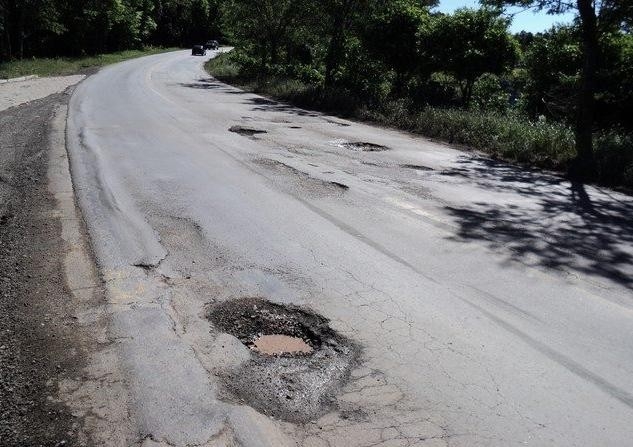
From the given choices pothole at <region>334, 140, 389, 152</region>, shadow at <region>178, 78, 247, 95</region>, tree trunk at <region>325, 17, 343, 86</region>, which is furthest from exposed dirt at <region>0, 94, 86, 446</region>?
shadow at <region>178, 78, 247, 95</region>

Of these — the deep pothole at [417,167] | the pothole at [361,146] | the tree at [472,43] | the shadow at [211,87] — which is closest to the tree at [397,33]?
the tree at [472,43]

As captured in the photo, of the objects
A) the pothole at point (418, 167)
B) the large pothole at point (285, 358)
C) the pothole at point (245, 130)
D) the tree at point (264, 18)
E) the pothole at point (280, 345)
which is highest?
the tree at point (264, 18)

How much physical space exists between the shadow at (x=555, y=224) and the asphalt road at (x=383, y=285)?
0.14ft

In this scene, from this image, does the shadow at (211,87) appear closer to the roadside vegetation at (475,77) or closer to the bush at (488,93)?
the roadside vegetation at (475,77)

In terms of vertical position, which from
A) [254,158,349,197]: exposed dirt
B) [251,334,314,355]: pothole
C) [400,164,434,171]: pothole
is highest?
[254,158,349,197]: exposed dirt

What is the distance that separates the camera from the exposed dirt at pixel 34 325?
2939 millimetres

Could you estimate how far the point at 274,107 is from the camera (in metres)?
20.0

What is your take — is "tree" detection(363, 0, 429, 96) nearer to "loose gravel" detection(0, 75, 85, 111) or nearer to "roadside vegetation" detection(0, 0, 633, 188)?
"roadside vegetation" detection(0, 0, 633, 188)

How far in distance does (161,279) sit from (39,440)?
2163 millimetres

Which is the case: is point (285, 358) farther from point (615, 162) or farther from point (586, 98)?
point (586, 98)

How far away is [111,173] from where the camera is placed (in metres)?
8.64

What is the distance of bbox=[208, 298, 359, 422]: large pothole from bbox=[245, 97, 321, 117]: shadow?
48.2 feet

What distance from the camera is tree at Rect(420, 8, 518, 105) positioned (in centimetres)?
1816

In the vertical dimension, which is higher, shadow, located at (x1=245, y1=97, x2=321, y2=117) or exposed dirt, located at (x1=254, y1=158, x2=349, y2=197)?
shadow, located at (x1=245, y1=97, x2=321, y2=117)
